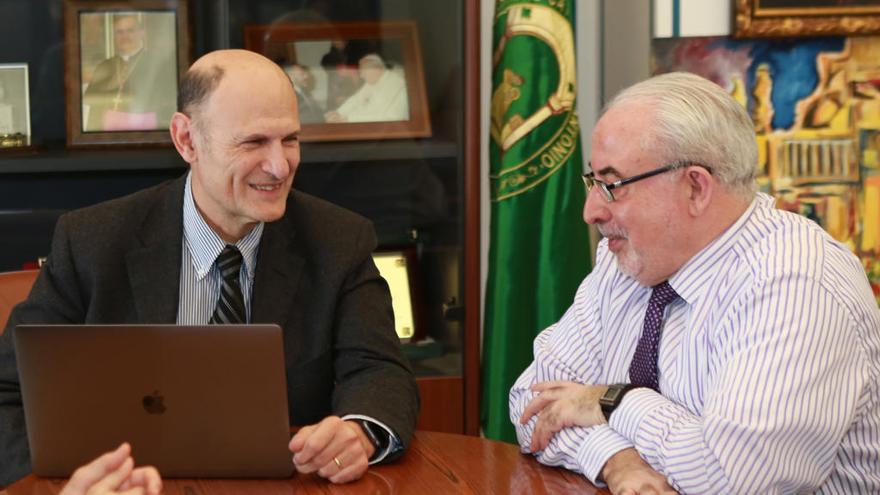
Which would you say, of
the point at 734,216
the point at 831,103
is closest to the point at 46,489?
the point at 734,216

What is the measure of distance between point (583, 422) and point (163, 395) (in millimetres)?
676

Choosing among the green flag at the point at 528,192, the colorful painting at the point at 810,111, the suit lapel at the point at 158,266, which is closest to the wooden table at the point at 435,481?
the suit lapel at the point at 158,266

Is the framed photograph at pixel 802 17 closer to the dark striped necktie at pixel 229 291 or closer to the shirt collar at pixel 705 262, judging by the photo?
the shirt collar at pixel 705 262

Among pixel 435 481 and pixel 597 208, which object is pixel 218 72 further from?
pixel 435 481

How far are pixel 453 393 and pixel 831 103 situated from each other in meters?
1.37

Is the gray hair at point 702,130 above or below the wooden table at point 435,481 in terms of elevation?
above

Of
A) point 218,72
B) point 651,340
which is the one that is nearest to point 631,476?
point 651,340

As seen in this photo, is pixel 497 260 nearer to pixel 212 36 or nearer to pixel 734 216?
pixel 212 36

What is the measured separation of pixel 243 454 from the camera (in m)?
1.79

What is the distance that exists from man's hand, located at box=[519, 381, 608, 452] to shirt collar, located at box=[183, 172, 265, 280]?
0.62 meters

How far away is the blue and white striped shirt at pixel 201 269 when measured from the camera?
7.48 feet

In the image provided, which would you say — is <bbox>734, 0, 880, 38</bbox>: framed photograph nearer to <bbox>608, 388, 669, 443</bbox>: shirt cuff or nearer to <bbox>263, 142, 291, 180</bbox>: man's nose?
<bbox>263, 142, 291, 180</bbox>: man's nose

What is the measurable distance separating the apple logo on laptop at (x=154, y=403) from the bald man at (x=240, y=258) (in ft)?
1.55

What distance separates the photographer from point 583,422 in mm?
A: 1962
